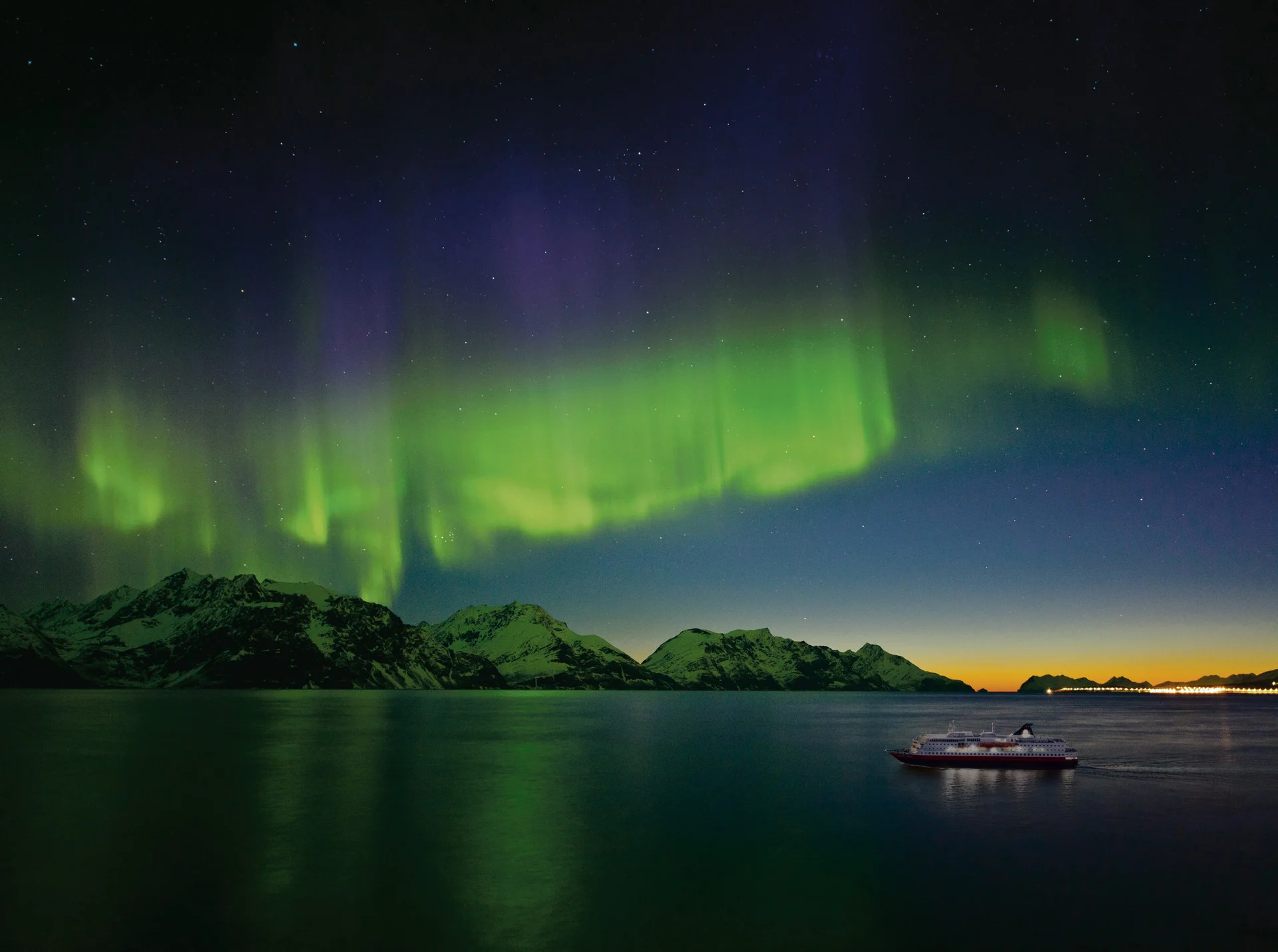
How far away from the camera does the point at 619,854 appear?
43.7m

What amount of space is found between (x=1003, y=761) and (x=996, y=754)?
37.9 inches

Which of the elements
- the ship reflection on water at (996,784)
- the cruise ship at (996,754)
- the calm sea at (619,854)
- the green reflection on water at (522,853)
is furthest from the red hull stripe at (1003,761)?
the green reflection on water at (522,853)

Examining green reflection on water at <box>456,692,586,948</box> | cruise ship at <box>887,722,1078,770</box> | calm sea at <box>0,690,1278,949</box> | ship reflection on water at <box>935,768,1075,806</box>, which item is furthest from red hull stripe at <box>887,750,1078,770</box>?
green reflection on water at <box>456,692,586,948</box>

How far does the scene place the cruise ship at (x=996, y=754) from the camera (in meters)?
84.2

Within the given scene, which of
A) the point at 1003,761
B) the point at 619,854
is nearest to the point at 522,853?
the point at 619,854

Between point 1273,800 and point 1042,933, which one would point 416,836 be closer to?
point 1042,933

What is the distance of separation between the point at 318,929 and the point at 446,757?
6734 cm

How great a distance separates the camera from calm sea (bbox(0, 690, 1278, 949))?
100 ft

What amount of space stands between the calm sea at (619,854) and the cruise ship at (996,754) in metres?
2.15

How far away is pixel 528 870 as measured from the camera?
3941 centimetres

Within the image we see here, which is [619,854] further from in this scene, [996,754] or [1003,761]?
[996,754]

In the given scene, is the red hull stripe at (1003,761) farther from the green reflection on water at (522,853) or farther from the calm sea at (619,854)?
the green reflection on water at (522,853)

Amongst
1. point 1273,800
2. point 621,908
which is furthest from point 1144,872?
point 1273,800

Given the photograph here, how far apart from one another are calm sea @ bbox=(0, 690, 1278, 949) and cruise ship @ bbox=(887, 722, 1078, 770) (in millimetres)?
2155
